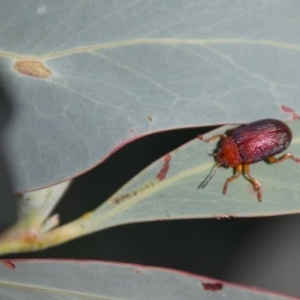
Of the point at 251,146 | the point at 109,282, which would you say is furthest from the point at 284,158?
the point at 109,282

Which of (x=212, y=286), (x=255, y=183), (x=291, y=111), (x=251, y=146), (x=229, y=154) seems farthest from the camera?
(x=251, y=146)

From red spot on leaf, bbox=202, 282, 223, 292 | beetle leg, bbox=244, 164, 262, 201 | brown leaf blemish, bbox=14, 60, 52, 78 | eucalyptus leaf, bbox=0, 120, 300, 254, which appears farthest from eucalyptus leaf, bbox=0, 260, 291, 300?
brown leaf blemish, bbox=14, 60, 52, 78

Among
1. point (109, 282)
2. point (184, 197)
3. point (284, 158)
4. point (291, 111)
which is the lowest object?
point (109, 282)

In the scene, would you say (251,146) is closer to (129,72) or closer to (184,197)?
(184,197)

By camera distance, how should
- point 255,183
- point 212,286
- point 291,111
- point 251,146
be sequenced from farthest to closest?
point 251,146
point 255,183
point 291,111
point 212,286

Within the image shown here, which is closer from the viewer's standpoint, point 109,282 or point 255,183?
point 109,282

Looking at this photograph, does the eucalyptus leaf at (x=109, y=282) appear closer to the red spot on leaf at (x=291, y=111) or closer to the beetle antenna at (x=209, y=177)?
the beetle antenna at (x=209, y=177)

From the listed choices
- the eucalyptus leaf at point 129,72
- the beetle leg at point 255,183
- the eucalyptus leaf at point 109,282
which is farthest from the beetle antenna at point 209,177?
the eucalyptus leaf at point 109,282

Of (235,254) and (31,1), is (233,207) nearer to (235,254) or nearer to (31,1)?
(31,1)

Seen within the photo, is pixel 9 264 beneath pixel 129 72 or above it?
beneath
